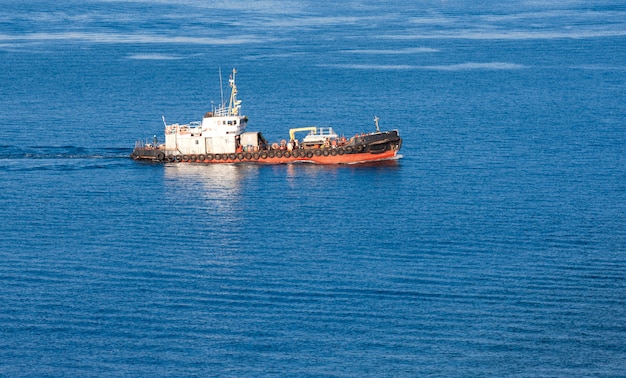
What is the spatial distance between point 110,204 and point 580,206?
43928 mm

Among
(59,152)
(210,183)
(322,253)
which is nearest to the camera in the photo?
(322,253)

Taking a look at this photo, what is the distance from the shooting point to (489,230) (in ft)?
347

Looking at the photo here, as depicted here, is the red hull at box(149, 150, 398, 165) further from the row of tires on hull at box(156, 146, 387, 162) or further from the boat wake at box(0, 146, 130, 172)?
the boat wake at box(0, 146, 130, 172)

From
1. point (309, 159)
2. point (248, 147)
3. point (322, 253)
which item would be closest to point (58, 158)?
point (248, 147)

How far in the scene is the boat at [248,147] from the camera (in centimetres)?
13462

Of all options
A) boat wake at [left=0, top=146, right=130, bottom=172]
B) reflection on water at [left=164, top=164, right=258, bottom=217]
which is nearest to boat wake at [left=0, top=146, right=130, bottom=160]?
boat wake at [left=0, top=146, right=130, bottom=172]

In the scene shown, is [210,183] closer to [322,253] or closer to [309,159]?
[309,159]

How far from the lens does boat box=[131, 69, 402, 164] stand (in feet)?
442

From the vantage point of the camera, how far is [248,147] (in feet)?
446

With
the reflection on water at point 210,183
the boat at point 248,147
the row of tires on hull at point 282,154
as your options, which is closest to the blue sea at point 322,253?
the reflection on water at point 210,183

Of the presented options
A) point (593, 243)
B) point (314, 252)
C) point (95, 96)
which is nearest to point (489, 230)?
point (593, 243)

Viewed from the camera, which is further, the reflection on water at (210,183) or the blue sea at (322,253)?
the reflection on water at (210,183)

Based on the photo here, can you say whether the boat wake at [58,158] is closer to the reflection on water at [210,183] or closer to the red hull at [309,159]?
the reflection on water at [210,183]

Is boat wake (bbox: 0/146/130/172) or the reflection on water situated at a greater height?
boat wake (bbox: 0/146/130/172)
